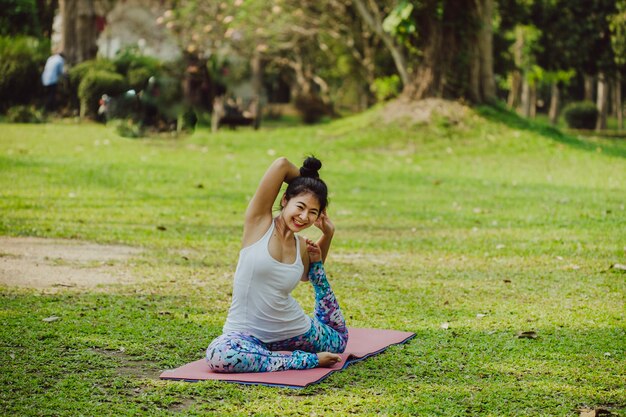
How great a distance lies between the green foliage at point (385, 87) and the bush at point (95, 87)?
825 centimetres

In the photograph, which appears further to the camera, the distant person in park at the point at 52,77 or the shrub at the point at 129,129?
the distant person in park at the point at 52,77

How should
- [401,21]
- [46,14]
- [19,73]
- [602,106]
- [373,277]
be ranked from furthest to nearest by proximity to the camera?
[602,106] → [46,14] → [19,73] → [401,21] → [373,277]

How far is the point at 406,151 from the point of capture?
17.0 metres

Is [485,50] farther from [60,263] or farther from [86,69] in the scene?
[60,263]

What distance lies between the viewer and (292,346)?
5117 millimetres

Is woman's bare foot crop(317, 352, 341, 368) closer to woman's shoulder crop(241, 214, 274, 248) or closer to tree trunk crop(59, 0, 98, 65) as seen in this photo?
woman's shoulder crop(241, 214, 274, 248)

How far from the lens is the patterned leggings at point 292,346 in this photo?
4.73 meters

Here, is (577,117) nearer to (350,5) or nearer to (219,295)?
(350,5)

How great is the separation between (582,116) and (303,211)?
3157cm

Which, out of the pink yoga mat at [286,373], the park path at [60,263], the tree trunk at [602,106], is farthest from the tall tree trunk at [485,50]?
the tree trunk at [602,106]

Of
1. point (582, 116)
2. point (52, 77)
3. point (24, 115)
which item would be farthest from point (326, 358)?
point (582, 116)

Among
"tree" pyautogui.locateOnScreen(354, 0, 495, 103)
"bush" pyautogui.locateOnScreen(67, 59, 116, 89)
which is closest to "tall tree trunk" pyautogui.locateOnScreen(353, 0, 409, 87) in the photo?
"tree" pyautogui.locateOnScreen(354, 0, 495, 103)

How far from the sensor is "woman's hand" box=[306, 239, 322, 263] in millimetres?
5230

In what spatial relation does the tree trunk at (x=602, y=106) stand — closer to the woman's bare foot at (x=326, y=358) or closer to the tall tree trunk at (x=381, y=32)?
the tall tree trunk at (x=381, y=32)
